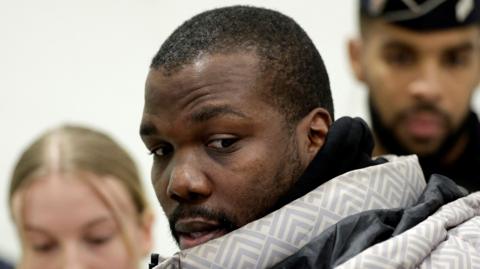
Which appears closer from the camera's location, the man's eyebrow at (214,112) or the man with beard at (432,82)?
the man's eyebrow at (214,112)

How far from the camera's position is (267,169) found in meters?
1.12

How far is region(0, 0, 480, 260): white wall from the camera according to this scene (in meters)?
2.52

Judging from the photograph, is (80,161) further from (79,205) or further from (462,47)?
(462,47)

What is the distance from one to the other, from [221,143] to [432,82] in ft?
3.65

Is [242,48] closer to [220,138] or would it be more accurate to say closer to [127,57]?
[220,138]

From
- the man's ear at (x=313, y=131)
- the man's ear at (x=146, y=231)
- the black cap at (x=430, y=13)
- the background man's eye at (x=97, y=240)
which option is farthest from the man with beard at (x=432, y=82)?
the man's ear at (x=313, y=131)

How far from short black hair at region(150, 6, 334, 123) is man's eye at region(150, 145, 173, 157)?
0.09 metres

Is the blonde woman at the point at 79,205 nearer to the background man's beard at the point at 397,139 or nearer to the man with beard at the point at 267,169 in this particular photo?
the man with beard at the point at 267,169

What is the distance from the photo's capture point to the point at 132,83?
252 cm

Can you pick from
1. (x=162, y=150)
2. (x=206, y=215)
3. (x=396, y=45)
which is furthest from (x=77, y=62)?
(x=206, y=215)

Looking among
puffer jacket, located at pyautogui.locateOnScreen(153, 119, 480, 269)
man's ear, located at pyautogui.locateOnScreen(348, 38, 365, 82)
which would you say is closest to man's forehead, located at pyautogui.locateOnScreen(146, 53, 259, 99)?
puffer jacket, located at pyautogui.locateOnScreen(153, 119, 480, 269)

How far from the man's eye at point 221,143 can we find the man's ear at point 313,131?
0.31ft

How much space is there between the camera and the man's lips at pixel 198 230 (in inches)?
42.5

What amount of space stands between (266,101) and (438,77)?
108 centimetres
